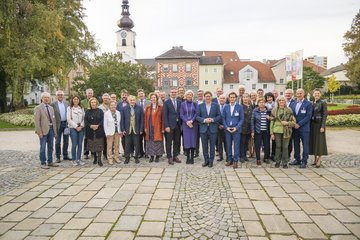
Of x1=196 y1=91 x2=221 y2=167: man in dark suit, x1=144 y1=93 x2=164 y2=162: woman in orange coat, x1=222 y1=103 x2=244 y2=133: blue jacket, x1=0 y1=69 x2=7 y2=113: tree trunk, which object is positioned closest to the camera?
x1=222 y1=103 x2=244 y2=133: blue jacket

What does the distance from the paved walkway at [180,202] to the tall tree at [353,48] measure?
1420 inches

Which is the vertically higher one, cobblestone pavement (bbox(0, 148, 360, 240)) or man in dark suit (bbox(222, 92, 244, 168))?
man in dark suit (bbox(222, 92, 244, 168))

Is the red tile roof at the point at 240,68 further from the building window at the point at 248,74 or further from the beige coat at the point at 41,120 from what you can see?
the beige coat at the point at 41,120

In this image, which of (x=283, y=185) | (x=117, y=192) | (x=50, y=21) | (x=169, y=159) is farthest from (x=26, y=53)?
(x=283, y=185)

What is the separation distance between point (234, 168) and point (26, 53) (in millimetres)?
16182

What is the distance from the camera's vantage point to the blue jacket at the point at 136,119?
27.9 ft

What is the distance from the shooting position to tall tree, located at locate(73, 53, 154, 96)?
25.9m

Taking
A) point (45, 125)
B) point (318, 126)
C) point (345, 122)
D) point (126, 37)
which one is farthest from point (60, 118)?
point (126, 37)

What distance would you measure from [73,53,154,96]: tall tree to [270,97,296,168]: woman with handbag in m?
20.3

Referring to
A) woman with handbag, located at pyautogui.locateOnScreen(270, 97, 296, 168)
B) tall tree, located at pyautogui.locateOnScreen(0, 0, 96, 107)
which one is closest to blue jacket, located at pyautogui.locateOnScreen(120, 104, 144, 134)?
woman with handbag, located at pyautogui.locateOnScreen(270, 97, 296, 168)

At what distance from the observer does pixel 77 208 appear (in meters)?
5.02

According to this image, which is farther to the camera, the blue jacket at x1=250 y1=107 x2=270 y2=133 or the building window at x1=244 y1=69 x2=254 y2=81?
the building window at x1=244 y1=69 x2=254 y2=81

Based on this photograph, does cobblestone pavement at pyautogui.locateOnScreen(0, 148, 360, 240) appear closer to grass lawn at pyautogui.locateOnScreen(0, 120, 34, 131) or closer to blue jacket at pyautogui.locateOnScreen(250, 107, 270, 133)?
blue jacket at pyautogui.locateOnScreen(250, 107, 270, 133)

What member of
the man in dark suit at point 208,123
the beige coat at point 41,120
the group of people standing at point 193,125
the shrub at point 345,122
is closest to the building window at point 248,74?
the shrub at point 345,122
